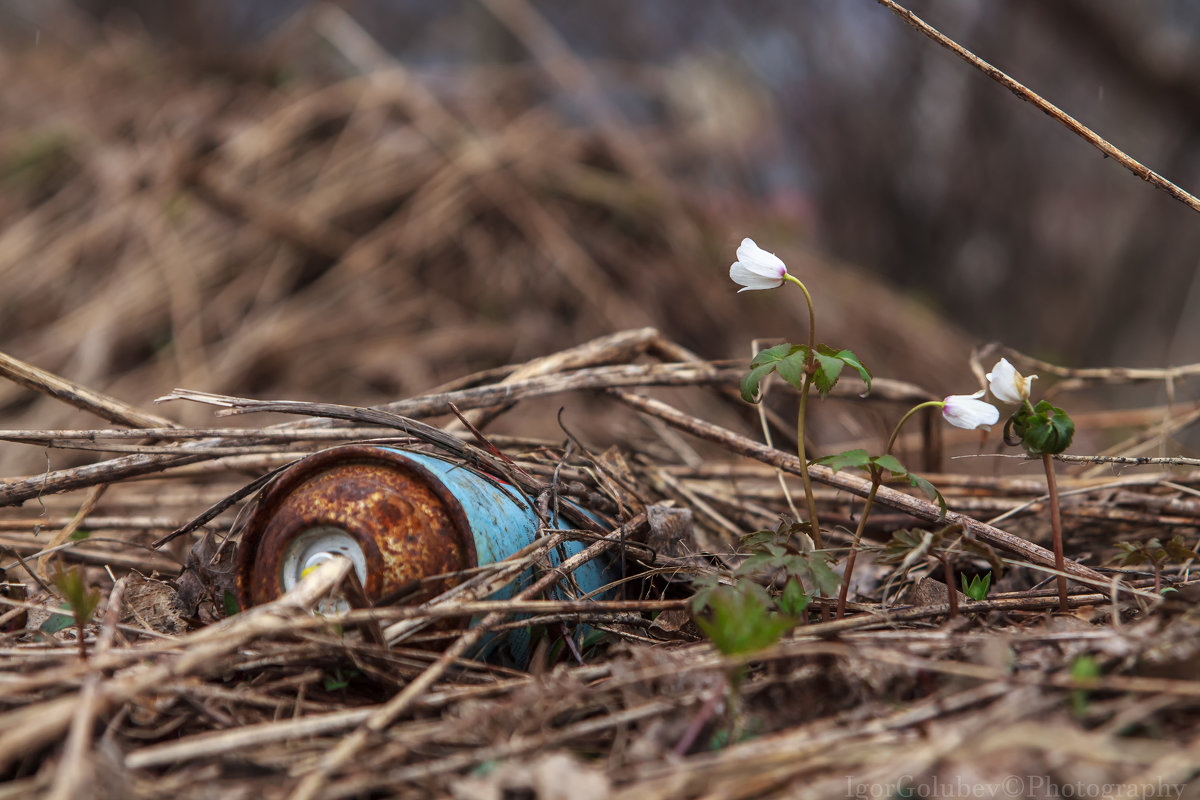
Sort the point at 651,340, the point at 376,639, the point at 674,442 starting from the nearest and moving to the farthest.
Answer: the point at 376,639
the point at 651,340
the point at 674,442

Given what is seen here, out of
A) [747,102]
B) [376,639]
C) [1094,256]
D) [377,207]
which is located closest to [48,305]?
[377,207]

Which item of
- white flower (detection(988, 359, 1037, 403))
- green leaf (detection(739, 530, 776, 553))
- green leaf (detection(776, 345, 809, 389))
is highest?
green leaf (detection(776, 345, 809, 389))

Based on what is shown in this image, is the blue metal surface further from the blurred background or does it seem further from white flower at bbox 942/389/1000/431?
the blurred background

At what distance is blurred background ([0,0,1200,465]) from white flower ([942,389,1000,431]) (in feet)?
4.61

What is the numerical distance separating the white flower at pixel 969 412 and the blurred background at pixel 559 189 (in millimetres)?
1405

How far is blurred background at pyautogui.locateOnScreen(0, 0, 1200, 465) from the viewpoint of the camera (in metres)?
3.90

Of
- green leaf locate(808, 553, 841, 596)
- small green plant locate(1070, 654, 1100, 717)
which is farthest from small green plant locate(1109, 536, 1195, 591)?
green leaf locate(808, 553, 841, 596)

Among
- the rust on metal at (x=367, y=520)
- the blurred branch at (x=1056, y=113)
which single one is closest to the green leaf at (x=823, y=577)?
the rust on metal at (x=367, y=520)

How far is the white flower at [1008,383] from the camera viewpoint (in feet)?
4.19

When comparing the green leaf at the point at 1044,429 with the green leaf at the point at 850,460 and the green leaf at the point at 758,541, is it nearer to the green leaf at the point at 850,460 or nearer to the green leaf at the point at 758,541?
the green leaf at the point at 850,460

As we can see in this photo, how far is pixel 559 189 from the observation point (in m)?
4.55

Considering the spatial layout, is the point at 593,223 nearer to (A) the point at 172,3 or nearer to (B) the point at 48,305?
(B) the point at 48,305

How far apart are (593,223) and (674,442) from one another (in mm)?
2167

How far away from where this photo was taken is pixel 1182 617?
114 centimetres
